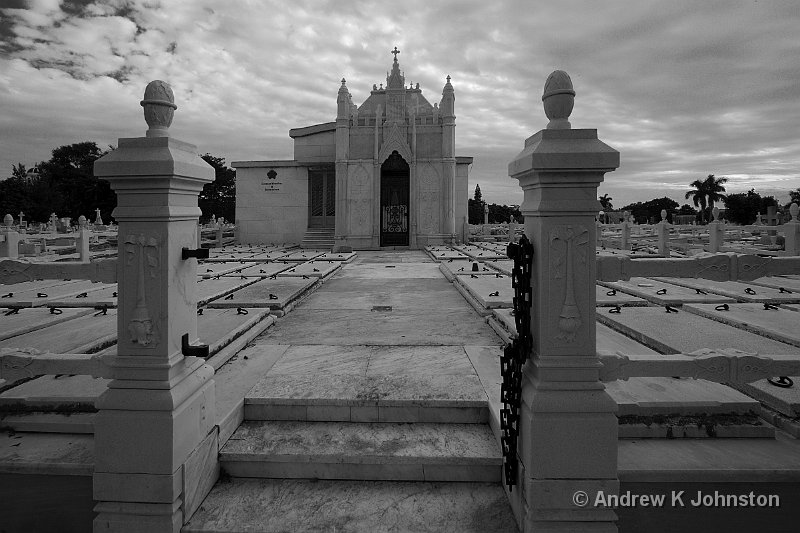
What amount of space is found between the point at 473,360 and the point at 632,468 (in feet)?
5.49

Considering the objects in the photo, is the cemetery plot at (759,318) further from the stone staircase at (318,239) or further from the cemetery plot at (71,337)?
the stone staircase at (318,239)

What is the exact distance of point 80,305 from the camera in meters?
6.25

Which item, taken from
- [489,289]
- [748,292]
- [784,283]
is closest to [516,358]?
[489,289]

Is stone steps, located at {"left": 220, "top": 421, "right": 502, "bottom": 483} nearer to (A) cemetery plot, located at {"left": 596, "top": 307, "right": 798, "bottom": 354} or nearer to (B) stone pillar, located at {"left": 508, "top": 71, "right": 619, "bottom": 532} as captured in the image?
(B) stone pillar, located at {"left": 508, "top": 71, "right": 619, "bottom": 532}

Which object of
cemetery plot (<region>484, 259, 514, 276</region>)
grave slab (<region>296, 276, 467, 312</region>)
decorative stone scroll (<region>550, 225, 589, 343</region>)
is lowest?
grave slab (<region>296, 276, 467, 312</region>)

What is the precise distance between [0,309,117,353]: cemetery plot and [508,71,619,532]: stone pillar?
4.01 metres

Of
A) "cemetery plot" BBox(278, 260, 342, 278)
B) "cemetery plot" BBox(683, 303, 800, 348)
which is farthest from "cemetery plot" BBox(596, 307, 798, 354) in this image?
"cemetery plot" BBox(278, 260, 342, 278)

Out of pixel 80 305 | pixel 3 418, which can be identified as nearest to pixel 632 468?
pixel 3 418

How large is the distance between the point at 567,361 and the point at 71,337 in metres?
4.80

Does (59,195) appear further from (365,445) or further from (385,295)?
(365,445)

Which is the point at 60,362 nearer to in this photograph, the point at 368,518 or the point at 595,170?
the point at 368,518

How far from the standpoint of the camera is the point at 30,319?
5430 millimetres

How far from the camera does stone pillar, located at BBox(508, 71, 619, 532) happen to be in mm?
2295

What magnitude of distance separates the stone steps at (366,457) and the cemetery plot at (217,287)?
13.3 feet
